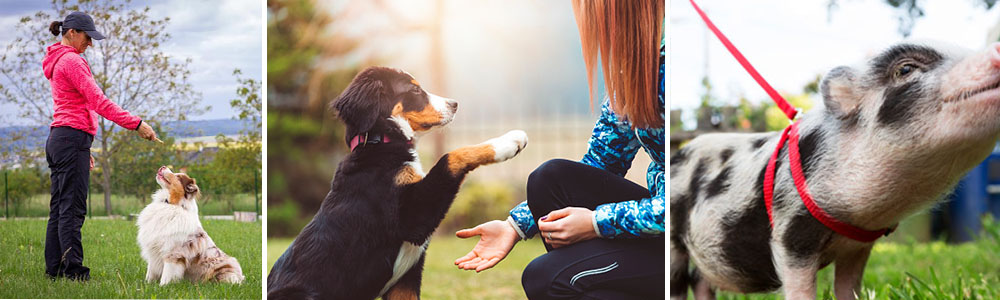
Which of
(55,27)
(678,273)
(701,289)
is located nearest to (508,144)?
(678,273)

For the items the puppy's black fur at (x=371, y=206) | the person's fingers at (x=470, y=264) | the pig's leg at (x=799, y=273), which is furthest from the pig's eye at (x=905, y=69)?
the person's fingers at (x=470, y=264)

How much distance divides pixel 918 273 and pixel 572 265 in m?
2.83

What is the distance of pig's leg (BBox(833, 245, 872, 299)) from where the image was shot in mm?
2205

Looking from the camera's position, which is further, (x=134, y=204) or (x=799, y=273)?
(x=134, y=204)

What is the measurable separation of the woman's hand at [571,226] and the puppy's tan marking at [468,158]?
0.33 meters

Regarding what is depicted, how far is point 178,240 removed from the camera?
2.90m

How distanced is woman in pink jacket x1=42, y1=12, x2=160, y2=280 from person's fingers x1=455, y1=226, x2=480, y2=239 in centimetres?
152

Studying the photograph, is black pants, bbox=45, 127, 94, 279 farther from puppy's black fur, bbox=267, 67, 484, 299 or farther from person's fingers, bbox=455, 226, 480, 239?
person's fingers, bbox=455, 226, 480, 239

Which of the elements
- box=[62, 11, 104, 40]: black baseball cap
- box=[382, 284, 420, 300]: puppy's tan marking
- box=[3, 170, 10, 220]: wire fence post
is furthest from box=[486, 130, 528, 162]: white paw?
box=[3, 170, 10, 220]: wire fence post

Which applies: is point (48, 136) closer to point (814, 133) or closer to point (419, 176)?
point (419, 176)

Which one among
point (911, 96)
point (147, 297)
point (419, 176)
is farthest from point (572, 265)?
point (147, 297)

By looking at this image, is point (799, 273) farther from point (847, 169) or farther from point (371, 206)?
point (371, 206)

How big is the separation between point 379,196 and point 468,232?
38 cm

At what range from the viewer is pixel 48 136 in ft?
9.64
